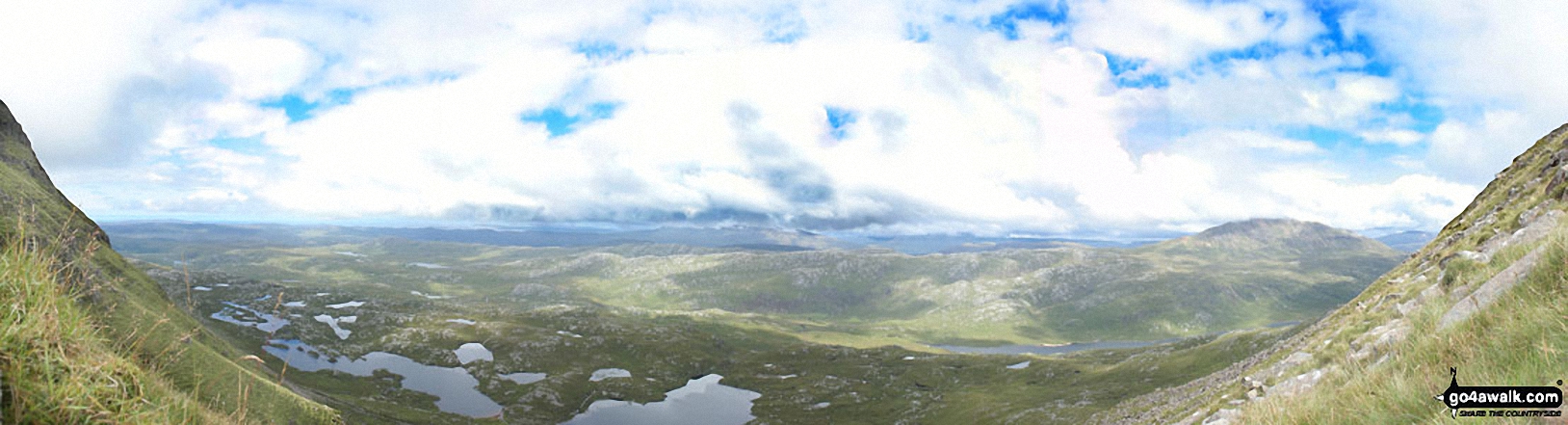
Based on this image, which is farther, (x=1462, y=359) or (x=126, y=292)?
(x=126, y=292)

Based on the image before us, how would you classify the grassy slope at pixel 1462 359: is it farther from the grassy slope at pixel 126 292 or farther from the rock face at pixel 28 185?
the rock face at pixel 28 185

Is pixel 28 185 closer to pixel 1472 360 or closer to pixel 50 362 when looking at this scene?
pixel 50 362

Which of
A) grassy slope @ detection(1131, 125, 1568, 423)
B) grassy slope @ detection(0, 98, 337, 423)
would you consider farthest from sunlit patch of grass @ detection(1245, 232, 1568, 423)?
grassy slope @ detection(0, 98, 337, 423)

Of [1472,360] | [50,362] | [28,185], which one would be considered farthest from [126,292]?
[28,185]
